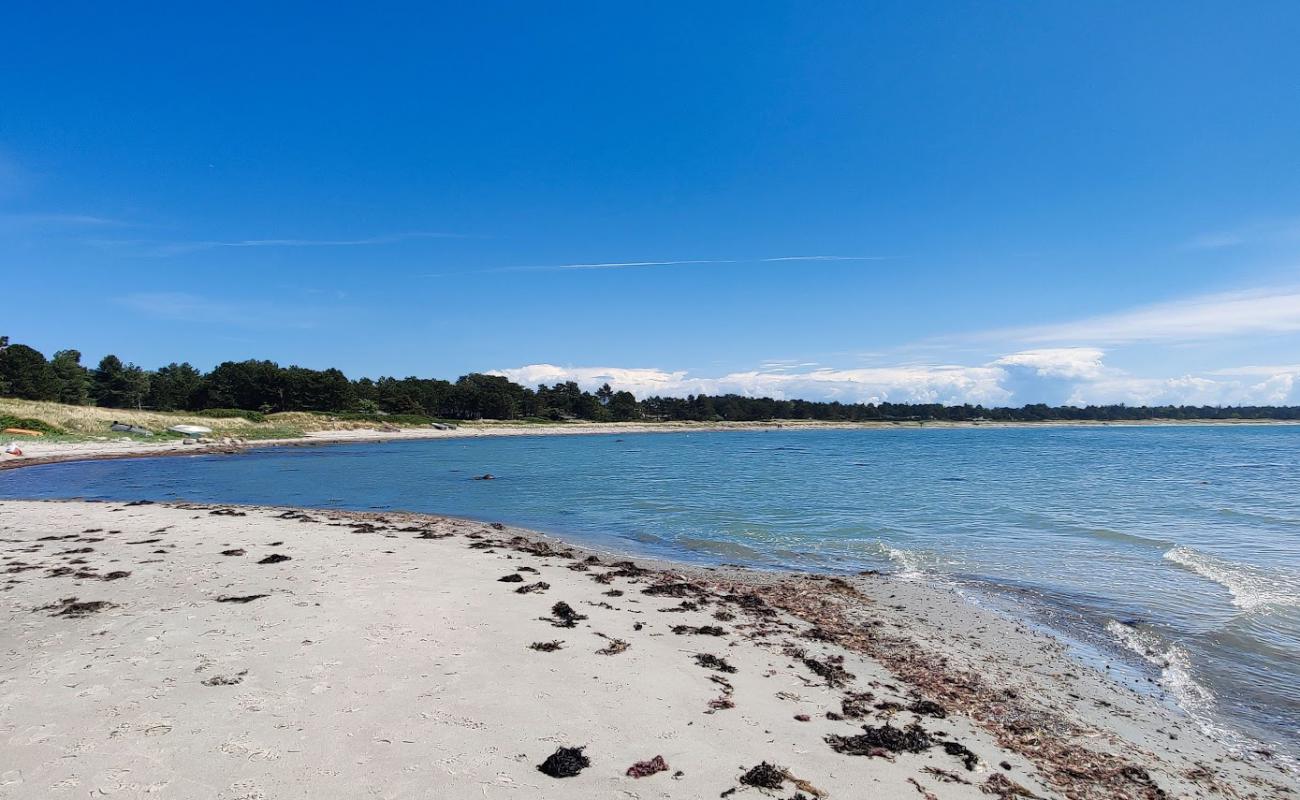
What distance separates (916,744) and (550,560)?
8.67 metres

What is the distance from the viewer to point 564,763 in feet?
15.3

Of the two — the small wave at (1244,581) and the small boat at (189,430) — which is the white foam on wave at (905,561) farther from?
the small boat at (189,430)

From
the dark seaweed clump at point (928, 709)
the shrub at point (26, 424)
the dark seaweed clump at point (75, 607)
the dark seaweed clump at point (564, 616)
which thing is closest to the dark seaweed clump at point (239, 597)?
the dark seaweed clump at point (75, 607)

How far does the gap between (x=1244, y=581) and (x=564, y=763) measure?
47.7ft

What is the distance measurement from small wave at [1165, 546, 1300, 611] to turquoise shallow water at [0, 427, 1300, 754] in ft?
0.20

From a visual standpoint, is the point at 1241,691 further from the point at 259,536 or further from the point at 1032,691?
the point at 259,536

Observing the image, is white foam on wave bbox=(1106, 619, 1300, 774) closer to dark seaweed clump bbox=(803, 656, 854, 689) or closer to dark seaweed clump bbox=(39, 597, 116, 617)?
dark seaweed clump bbox=(803, 656, 854, 689)

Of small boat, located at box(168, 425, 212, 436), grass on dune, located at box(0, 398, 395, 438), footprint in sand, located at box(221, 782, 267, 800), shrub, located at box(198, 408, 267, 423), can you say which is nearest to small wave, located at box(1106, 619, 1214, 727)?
footprint in sand, located at box(221, 782, 267, 800)

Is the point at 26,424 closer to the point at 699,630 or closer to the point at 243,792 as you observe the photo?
the point at 699,630

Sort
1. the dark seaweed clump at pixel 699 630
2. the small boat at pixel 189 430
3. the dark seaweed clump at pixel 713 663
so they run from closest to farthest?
the dark seaweed clump at pixel 713 663 → the dark seaweed clump at pixel 699 630 → the small boat at pixel 189 430

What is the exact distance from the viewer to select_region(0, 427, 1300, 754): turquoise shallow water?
900cm

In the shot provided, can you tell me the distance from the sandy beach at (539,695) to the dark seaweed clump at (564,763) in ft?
0.07

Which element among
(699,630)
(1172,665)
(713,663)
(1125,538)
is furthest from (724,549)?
(1125,538)

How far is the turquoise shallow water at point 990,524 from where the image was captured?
29.5ft
